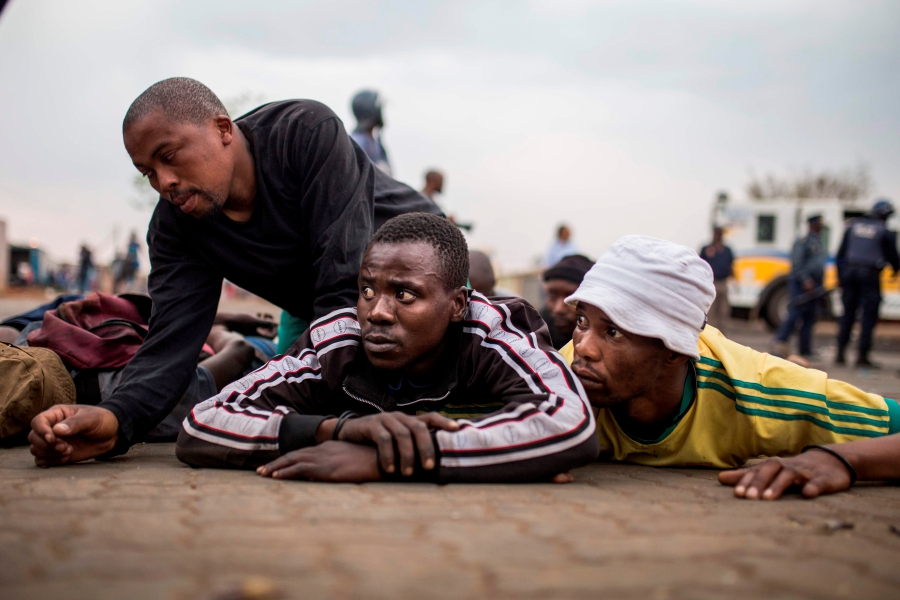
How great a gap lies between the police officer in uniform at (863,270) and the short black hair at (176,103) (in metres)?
9.00

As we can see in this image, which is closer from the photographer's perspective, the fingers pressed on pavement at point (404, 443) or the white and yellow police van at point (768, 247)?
the fingers pressed on pavement at point (404, 443)

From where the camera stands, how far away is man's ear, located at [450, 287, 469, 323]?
282 cm

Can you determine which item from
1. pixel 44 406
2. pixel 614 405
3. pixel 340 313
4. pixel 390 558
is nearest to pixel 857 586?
pixel 390 558

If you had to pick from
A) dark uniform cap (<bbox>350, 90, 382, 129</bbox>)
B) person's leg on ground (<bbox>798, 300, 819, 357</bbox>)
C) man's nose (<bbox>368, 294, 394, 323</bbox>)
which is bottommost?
person's leg on ground (<bbox>798, 300, 819, 357</bbox>)

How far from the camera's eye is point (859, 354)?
949cm

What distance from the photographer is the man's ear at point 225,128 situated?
10.0 feet

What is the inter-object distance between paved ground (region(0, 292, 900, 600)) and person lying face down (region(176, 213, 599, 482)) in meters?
0.09

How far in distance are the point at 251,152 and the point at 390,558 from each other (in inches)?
84.1

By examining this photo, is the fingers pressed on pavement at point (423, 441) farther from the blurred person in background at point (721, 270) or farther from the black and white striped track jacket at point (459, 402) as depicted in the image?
the blurred person in background at point (721, 270)

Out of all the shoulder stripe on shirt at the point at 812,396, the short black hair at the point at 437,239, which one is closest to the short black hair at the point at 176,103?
the short black hair at the point at 437,239

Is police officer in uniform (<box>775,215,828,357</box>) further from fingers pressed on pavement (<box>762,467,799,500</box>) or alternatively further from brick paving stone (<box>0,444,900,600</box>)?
brick paving stone (<box>0,444,900,600</box>)

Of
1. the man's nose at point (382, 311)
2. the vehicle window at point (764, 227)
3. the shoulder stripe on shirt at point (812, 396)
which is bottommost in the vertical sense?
the shoulder stripe on shirt at point (812, 396)

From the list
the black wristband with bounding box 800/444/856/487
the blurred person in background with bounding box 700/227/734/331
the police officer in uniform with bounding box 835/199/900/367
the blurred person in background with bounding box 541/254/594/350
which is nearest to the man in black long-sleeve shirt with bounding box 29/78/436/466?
the black wristband with bounding box 800/444/856/487

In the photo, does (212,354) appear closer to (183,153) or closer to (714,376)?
(183,153)
